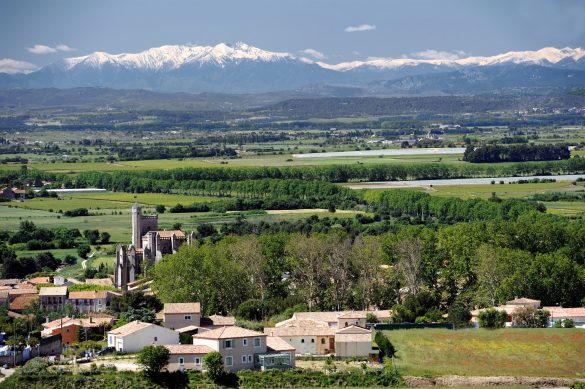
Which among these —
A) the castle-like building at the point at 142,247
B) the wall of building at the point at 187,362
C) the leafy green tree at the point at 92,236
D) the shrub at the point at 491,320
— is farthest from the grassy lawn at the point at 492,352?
the leafy green tree at the point at 92,236

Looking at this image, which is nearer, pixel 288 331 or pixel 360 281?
pixel 288 331

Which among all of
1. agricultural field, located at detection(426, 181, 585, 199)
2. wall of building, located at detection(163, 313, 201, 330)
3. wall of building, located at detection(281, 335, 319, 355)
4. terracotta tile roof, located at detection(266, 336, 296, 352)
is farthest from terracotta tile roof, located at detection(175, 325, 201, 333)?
agricultural field, located at detection(426, 181, 585, 199)

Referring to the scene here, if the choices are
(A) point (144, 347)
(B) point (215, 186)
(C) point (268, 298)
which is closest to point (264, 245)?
(C) point (268, 298)

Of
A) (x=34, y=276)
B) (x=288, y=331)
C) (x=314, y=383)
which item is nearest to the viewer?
(x=314, y=383)

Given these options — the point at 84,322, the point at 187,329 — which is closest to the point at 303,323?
the point at 187,329

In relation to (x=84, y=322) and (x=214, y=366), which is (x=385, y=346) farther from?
(x=84, y=322)

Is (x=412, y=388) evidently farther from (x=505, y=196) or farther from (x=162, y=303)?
(x=505, y=196)

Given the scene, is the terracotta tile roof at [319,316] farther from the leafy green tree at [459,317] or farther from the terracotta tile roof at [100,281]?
the terracotta tile roof at [100,281]

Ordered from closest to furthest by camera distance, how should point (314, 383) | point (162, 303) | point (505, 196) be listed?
point (314, 383) < point (162, 303) < point (505, 196)
